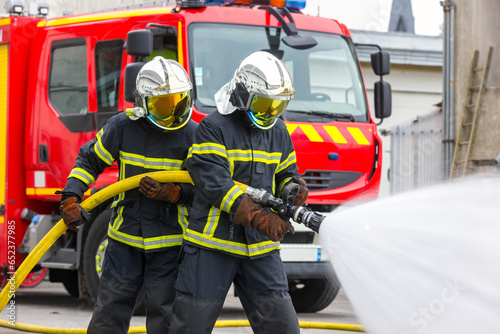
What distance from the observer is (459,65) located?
12180 mm

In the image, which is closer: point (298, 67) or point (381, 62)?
point (298, 67)

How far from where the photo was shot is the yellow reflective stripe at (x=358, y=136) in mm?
8039

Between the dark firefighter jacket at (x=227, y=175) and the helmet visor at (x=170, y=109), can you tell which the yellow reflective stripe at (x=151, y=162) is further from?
the dark firefighter jacket at (x=227, y=175)

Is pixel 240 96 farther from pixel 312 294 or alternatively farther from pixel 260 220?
pixel 312 294

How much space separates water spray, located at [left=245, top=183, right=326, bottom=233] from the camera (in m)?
4.48

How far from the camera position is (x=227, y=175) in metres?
4.49

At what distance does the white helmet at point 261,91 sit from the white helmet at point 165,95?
535 mm

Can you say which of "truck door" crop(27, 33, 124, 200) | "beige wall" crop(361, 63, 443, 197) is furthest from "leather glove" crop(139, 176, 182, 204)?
"beige wall" crop(361, 63, 443, 197)

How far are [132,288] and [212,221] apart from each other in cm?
89

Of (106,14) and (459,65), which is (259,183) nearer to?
(106,14)

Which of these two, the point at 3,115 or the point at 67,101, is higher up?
the point at 67,101

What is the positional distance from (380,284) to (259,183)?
961 mm

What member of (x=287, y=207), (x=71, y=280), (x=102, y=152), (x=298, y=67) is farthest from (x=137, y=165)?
(x=71, y=280)

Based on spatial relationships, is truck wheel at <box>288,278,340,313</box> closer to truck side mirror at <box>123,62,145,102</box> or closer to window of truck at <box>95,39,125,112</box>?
window of truck at <box>95,39,125,112</box>
